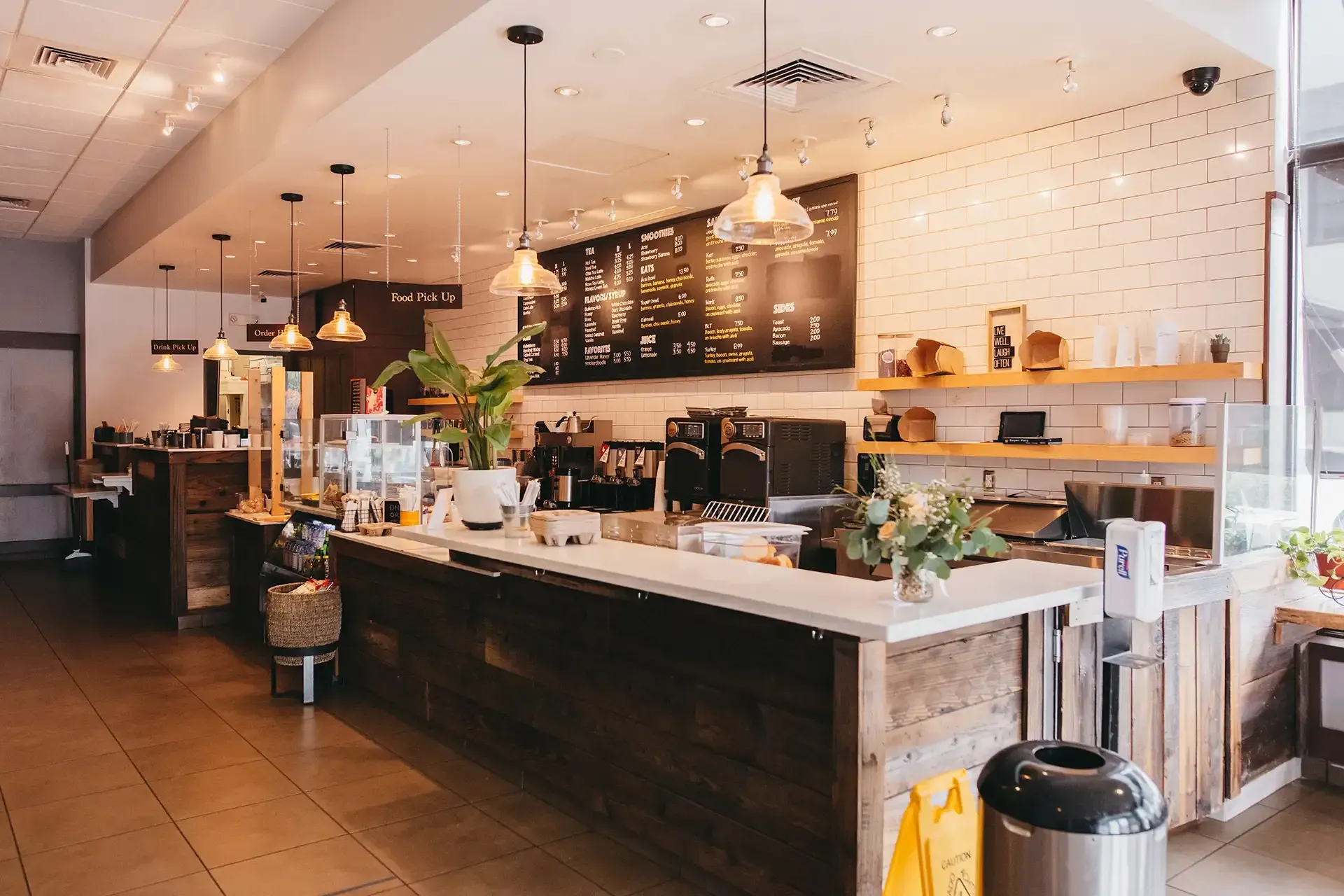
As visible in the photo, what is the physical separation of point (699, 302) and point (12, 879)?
5.26 meters

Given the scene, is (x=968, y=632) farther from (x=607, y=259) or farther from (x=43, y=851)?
(x=607, y=259)

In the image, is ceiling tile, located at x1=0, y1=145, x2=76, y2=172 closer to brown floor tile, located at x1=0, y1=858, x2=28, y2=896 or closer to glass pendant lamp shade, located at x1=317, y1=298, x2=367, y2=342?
glass pendant lamp shade, located at x1=317, y1=298, x2=367, y2=342

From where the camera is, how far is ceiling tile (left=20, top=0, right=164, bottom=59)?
4.84m

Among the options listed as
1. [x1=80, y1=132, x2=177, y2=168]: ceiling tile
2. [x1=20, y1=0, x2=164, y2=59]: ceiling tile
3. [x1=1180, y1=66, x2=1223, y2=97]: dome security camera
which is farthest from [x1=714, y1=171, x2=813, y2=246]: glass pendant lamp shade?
[x1=80, y1=132, x2=177, y2=168]: ceiling tile

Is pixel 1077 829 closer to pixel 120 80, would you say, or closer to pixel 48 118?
pixel 120 80

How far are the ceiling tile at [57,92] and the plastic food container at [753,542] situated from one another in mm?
4851

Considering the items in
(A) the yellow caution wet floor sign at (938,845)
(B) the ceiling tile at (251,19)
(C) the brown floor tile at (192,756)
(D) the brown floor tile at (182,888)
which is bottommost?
(C) the brown floor tile at (192,756)

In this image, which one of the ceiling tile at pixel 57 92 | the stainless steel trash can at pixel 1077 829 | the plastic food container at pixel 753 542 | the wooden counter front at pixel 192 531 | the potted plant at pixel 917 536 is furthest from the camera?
the wooden counter front at pixel 192 531

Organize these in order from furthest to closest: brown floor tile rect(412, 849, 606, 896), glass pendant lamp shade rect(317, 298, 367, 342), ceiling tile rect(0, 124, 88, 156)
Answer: ceiling tile rect(0, 124, 88, 156)
glass pendant lamp shade rect(317, 298, 367, 342)
brown floor tile rect(412, 849, 606, 896)

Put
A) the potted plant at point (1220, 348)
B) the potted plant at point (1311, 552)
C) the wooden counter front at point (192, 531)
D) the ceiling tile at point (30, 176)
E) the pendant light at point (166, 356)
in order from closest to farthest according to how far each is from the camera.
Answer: the potted plant at point (1311, 552) < the potted plant at point (1220, 348) < the wooden counter front at point (192, 531) < the ceiling tile at point (30, 176) < the pendant light at point (166, 356)

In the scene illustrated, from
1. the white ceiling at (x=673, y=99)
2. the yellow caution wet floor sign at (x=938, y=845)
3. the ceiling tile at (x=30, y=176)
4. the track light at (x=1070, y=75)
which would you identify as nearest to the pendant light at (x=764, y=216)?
the white ceiling at (x=673, y=99)

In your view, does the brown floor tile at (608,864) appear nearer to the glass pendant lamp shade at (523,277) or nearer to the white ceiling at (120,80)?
the glass pendant lamp shade at (523,277)

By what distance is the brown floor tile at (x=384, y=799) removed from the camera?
364 centimetres

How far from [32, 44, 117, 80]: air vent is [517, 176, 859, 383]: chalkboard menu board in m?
3.72
